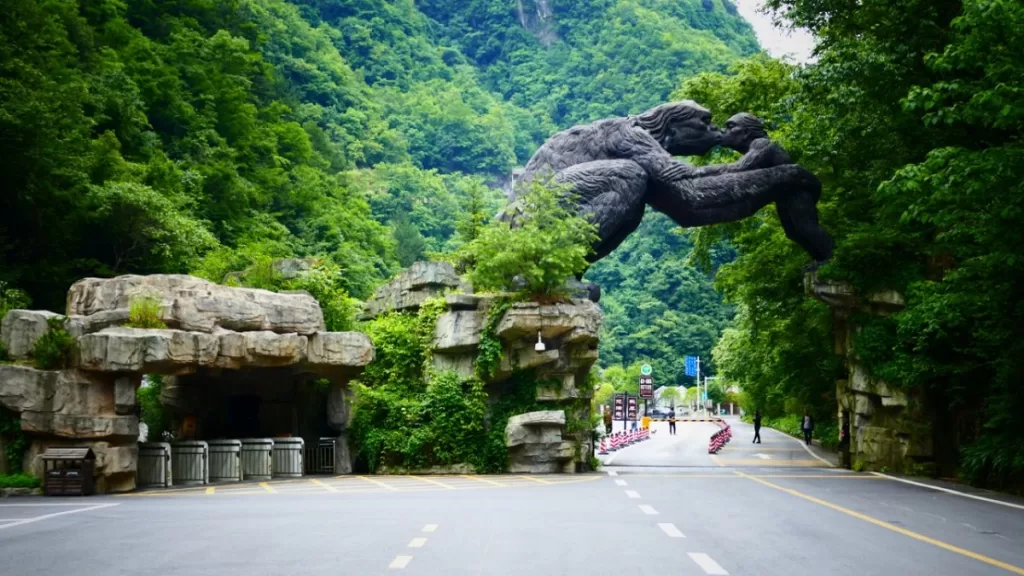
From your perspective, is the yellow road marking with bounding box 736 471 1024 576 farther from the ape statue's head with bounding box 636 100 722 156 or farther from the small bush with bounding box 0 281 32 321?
the small bush with bounding box 0 281 32 321

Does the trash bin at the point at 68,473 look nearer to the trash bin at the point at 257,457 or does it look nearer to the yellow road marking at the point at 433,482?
the trash bin at the point at 257,457

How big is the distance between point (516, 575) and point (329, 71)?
3645 inches

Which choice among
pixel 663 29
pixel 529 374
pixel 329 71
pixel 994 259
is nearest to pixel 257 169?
pixel 329 71

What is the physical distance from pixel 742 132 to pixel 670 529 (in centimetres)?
2131

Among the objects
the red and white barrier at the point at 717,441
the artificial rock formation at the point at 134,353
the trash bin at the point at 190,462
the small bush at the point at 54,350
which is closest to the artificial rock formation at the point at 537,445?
the artificial rock formation at the point at 134,353

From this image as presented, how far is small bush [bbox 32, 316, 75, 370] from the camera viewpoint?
72.0ft

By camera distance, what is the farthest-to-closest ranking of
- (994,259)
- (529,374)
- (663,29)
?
(663,29) → (529,374) → (994,259)

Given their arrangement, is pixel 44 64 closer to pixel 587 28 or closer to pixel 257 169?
pixel 257 169

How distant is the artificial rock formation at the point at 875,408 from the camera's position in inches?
1142

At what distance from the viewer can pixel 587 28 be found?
149125 mm

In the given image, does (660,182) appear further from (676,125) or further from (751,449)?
(751,449)

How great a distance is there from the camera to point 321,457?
2983 cm

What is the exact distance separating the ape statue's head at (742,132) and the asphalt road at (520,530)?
12581 millimetres

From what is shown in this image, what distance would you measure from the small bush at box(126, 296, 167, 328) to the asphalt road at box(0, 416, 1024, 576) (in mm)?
3342
